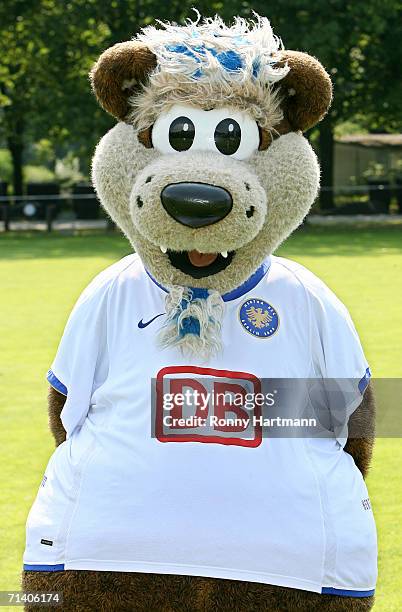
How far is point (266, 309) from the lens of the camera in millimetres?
3379

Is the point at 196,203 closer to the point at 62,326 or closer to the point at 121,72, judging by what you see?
the point at 121,72

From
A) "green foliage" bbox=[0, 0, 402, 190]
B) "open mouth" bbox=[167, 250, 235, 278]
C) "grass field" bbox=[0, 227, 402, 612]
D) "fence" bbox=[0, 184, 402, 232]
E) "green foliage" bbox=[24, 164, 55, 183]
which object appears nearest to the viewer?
"open mouth" bbox=[167, 250, 235, 278]

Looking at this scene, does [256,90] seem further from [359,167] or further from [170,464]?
[359,167]

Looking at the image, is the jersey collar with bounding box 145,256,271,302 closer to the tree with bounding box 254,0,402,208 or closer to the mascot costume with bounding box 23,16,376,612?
the mascot costume with bounding box 23,16,376,612

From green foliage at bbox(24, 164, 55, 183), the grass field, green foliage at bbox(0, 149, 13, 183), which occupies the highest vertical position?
the grass field

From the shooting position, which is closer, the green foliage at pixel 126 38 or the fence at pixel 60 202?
the green foliage at pixel 126 38

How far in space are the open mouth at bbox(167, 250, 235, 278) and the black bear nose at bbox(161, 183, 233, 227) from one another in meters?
0.17

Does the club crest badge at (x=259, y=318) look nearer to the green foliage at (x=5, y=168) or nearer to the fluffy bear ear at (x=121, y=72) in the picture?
the fluffy bear ear at (x=121, y=72)

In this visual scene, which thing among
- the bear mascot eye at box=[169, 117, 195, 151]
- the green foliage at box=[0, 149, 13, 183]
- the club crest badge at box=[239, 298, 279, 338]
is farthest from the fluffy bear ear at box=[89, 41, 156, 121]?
the green foliage at box=[0, 149, 13, 183]

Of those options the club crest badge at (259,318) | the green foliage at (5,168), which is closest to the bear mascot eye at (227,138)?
the club crest badge at (259,318)

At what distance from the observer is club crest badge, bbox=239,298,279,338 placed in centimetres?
334

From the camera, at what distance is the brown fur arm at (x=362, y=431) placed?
344cm

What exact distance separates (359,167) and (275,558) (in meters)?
45.0

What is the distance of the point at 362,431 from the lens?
3.45m
